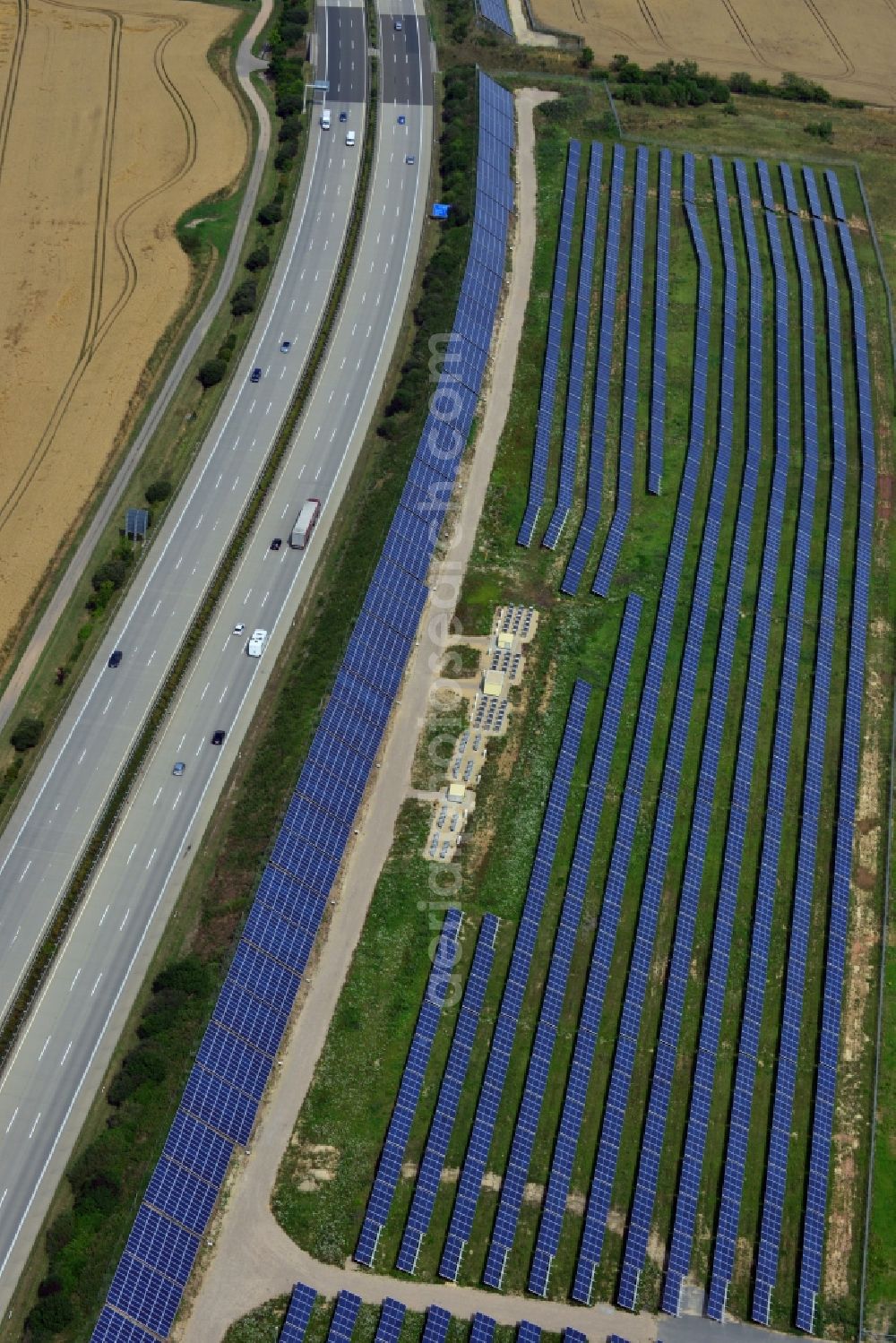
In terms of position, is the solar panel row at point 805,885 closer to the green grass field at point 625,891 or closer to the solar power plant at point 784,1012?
the solar power plant at point 784,1012

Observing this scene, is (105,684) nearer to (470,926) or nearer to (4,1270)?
(470,926)

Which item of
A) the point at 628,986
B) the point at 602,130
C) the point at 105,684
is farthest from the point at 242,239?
the point at 628,986

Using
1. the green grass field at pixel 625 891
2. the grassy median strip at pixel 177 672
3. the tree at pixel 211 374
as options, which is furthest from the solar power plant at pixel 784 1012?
the tree at pixel 211 374

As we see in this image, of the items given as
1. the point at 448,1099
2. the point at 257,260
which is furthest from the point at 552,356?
the point at 448,1099

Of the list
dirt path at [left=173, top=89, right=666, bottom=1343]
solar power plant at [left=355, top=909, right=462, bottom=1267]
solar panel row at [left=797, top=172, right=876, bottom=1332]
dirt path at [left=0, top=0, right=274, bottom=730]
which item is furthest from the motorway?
solar panel row at [left=797, top=172, right=876, bottom=1332]

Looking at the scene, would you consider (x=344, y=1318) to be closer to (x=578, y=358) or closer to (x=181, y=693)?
(x=181, y=693)

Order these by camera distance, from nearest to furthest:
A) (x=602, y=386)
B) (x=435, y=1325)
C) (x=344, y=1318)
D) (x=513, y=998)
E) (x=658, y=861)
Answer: (x=344, y=1318) → (x=435, y=1325) → (x=513, y=998) → (x=658, y=861) → (x=602, y=386)
